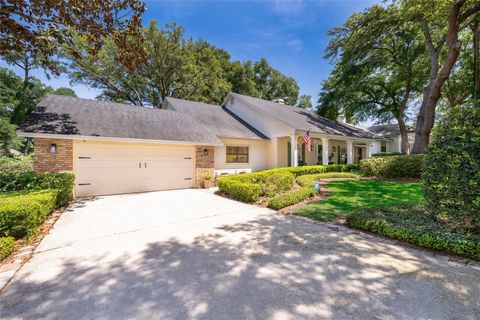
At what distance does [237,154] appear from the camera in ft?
48.6

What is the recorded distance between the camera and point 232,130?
14.9m

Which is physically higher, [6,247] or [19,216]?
[19,216]

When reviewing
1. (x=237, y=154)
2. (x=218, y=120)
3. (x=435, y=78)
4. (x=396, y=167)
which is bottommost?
(x=396, y=167)

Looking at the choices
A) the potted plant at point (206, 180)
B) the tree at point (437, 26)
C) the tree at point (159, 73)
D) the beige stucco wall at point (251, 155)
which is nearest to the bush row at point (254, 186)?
the potted plant at point (206, 180)

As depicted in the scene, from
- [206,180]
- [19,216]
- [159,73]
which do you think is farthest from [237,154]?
[159,73]

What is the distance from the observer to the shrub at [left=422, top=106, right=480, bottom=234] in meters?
3.90

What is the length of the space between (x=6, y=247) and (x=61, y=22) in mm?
6582

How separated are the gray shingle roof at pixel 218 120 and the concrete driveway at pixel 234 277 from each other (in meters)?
9.95

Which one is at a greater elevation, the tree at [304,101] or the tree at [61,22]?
the tree at [304,101]

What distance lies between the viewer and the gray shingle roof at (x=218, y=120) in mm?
14414

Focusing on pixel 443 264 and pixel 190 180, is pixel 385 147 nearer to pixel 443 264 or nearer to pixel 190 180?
pixel 190 180

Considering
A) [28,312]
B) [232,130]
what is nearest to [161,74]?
[232,130]

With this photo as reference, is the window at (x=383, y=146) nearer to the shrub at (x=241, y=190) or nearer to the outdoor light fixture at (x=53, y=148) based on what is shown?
the shrub at (x=241, y=190)

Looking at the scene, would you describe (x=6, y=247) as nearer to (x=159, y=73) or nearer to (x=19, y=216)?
(x=19, y=216)
